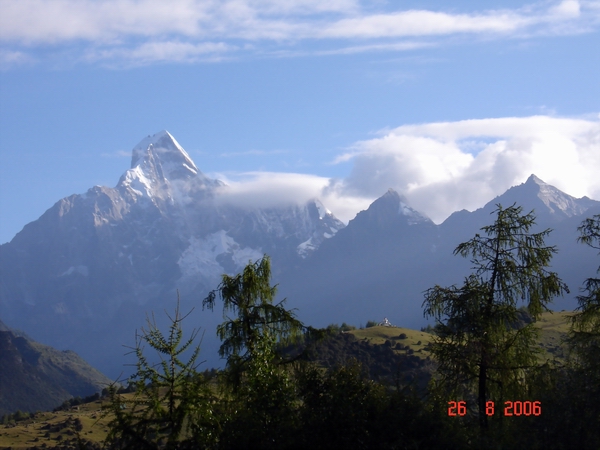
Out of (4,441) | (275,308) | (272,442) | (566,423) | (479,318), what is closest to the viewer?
(272,442)

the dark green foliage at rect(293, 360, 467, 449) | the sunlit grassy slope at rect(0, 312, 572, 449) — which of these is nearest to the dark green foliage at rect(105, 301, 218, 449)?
the dark green foliage at rect(293, 360, 467, 449)

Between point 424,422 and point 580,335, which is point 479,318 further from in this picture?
point 580,335

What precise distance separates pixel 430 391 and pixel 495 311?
3.44 metres

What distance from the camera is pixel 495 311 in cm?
2252

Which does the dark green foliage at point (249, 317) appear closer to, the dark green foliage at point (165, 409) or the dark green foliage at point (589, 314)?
the dark green foliage at point (165, 409)

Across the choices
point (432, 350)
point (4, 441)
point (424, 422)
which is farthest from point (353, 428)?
point (4, 441)

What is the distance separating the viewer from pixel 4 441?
10831 cm

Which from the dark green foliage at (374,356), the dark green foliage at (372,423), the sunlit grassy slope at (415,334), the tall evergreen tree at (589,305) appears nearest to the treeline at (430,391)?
the dark green foliage at (372,423)

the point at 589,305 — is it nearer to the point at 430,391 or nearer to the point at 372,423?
the point at 430,391

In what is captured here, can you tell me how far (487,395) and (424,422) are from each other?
537cm
